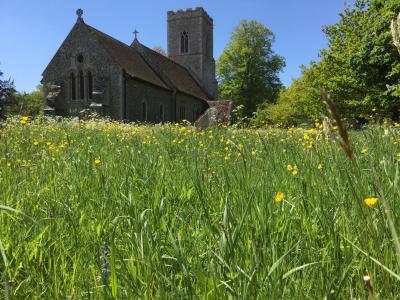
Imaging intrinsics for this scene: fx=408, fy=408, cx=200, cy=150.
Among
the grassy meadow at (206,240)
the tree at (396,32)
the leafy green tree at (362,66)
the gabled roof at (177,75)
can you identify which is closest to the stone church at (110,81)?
the gabled roof at (177,75)

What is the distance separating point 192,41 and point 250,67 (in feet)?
34.2

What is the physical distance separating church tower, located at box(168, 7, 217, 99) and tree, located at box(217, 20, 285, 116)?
6.54 meters

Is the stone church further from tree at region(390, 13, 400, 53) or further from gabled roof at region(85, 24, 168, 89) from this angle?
tree at region(390, 13, 400, 53)

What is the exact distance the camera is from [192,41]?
151 ft

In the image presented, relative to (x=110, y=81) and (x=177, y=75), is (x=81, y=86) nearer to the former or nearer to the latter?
(x=110, y=81)

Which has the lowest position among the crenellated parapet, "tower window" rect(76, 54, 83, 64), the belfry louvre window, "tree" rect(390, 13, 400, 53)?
"tree" rect(390, 13, 400, 53)

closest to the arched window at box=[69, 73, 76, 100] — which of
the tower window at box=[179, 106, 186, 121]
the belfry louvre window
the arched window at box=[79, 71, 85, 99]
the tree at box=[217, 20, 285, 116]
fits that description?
the arched window at box=[79, 71, 85, 99]

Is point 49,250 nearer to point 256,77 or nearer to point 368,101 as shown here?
point 368,101

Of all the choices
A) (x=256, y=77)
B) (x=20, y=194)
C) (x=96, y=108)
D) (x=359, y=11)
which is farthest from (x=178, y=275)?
(x=256, y=77)

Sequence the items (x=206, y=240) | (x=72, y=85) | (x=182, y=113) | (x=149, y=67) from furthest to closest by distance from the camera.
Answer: (x=182, y=113) → (x=149, y=67) → (x=72, y=85) → (x=206, y=240)

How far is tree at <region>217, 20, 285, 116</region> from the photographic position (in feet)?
173

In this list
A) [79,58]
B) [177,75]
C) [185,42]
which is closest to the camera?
[79,58]

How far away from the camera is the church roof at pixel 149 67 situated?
29.9 metres

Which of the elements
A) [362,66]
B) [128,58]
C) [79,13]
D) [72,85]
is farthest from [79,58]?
[362,66]
